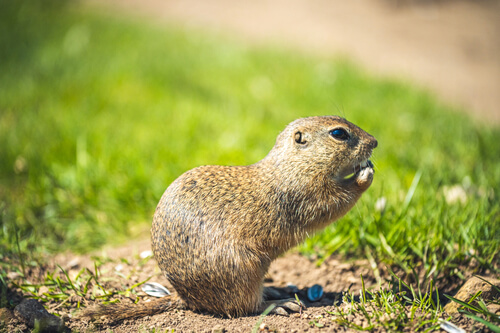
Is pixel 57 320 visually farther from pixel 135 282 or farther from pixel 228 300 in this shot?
pixel 228 300

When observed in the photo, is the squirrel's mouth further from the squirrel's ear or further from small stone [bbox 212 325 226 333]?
small stone [bbox 212 325 226 333]

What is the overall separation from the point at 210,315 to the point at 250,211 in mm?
624

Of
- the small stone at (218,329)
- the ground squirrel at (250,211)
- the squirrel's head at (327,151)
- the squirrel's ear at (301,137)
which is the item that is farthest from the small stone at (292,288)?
the squirrel's ear at (301,137)

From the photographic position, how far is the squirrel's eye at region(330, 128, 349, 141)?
2594 millimetres

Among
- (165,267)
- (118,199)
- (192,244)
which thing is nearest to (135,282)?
(165,267)

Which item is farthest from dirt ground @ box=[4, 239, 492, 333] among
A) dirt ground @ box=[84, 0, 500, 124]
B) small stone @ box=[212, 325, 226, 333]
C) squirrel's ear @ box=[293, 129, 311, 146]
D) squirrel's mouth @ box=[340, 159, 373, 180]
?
dirt ground @ box=[84, 0, 500, 124]

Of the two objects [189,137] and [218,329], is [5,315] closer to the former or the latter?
[218,329]

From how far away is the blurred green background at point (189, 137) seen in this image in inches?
127

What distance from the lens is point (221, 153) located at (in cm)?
479

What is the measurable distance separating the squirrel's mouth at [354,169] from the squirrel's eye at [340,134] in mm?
172

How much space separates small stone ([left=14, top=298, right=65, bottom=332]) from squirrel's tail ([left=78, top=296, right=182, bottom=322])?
0.13m

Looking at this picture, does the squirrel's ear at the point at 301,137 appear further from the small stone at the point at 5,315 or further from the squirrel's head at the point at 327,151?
the small stone at the point at 5,315

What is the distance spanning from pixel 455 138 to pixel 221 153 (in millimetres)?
2787

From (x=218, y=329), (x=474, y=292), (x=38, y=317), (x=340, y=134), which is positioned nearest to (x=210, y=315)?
(x=218, y=329)
